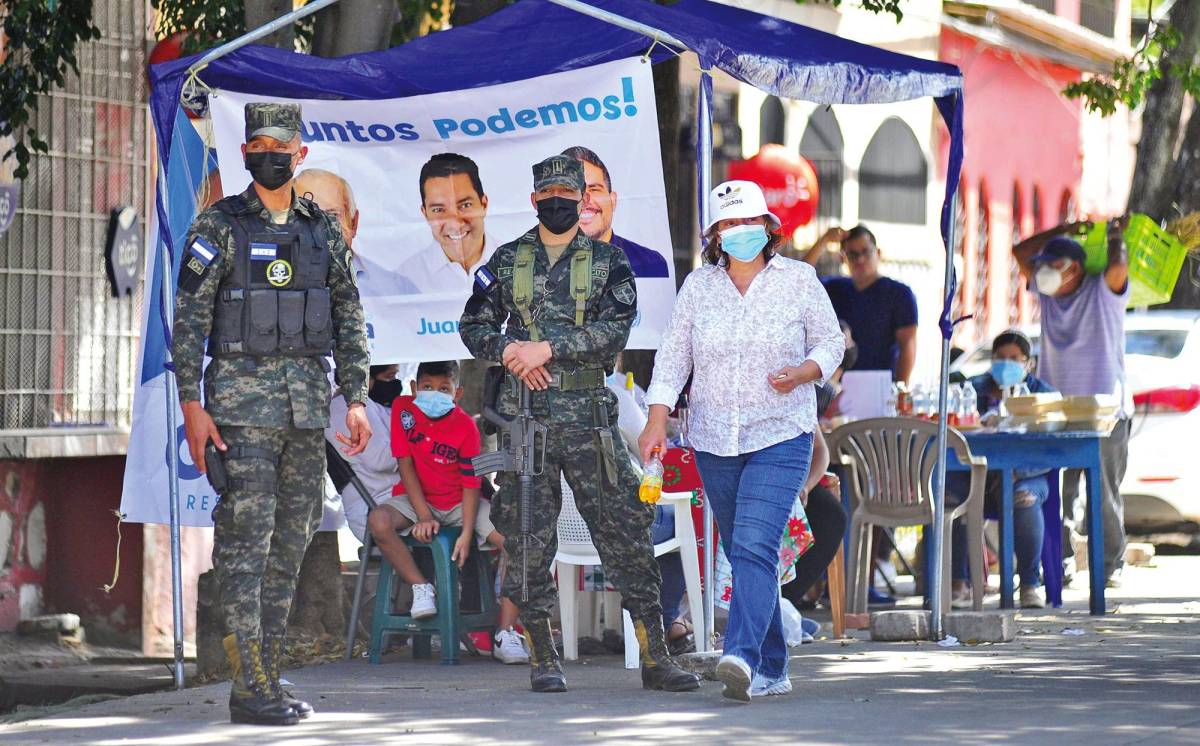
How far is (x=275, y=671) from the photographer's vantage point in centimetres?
741

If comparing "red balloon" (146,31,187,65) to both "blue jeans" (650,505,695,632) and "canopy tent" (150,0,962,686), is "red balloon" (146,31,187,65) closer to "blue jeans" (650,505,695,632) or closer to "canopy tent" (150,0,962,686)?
"canopy tent" (150,0,962,686)

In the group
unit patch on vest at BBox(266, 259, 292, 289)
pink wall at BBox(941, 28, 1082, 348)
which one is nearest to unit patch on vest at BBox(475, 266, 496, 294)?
unit patch on vest at BBox(266, 259, 292, 289)

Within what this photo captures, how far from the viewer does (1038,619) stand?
35.8ft

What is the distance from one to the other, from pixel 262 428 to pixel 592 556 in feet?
7.09

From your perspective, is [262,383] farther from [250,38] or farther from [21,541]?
[21,541]

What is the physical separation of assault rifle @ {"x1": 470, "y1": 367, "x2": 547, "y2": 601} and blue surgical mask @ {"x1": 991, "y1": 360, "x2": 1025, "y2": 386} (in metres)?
4.68

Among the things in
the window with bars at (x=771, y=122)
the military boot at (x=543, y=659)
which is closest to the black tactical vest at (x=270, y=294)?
the military boot at (x=543, y=659)

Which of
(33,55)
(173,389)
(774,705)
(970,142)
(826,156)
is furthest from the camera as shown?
(970,142)

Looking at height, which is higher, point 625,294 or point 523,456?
point 625,294

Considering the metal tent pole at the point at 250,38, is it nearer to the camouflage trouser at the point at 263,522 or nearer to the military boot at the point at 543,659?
the camouflage trouser at the point at 263,522

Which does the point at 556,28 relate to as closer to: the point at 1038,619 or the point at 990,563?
the point at 1038,619

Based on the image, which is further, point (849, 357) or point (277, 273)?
point (849, 357)

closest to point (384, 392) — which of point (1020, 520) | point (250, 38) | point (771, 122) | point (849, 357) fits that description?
point (250, 38)

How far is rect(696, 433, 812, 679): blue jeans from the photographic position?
7496 mm
